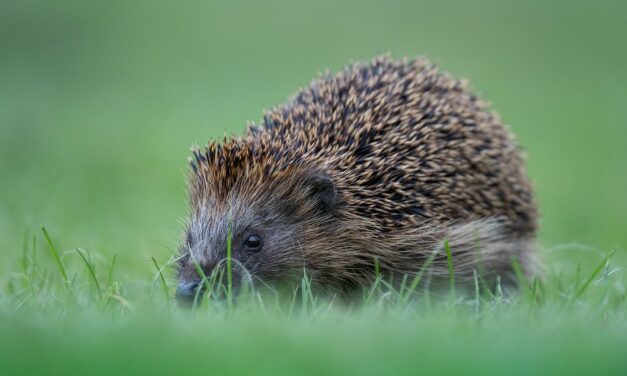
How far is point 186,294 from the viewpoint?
5832mm

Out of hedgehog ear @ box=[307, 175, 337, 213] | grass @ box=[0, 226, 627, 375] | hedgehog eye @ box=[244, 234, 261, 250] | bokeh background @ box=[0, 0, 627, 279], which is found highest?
bokeh background @ box=[0, 0, 627, 279]

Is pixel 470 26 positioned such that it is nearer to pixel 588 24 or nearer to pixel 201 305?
pixel 588 24

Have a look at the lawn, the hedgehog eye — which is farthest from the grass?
the hedgehog eye

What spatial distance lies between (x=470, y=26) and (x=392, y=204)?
66.8 ft

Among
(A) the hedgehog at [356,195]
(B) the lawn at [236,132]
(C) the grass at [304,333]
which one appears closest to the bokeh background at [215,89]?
(B) the lawn at [236,132]

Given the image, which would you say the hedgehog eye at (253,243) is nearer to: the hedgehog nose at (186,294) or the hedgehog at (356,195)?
the hedgehog at (356,195)

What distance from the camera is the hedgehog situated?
257 inches

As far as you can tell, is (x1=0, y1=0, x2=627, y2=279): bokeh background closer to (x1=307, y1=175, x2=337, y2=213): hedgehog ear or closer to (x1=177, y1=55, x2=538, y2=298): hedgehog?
(x1=177, y1=55, x2=538, y2=298): hedgehog

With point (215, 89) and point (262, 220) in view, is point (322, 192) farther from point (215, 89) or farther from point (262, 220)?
point (215, 89)

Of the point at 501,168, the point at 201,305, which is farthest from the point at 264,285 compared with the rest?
the point at 501,168

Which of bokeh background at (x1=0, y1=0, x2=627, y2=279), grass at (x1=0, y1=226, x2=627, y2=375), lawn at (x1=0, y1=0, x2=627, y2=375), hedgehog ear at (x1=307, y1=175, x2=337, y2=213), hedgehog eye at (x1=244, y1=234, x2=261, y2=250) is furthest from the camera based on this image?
bokeh background at (x1=0, y1=0, x2=627, y2=279)

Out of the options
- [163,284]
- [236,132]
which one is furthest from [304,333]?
[236,132]

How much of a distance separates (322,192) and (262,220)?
0.48 metres

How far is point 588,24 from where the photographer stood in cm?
2530
